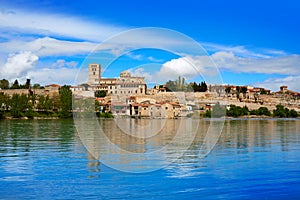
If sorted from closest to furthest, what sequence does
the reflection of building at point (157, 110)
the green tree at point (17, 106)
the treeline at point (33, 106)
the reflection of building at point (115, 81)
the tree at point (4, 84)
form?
the reflection of building at point (115, 81)
the reflection of building at point (157, 110)
the green tree at point (17, 106)
the treeline at point (33, 106)
the tree at point (4, 84)

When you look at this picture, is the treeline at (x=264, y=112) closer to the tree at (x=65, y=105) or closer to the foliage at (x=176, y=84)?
the tree at (x=65, y=105)

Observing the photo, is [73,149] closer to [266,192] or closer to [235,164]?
[235,164]

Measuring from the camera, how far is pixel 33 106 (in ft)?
173

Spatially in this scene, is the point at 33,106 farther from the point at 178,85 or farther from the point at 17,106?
the point at 178,85

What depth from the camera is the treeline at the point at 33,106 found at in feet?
165

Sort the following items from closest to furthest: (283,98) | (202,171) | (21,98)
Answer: (202,171) → (21,98) → (283,98)

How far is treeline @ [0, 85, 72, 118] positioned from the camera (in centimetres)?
5019

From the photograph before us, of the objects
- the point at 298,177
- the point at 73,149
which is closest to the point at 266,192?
the point at 298,177

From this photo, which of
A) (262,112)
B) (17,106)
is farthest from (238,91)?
(17,106)

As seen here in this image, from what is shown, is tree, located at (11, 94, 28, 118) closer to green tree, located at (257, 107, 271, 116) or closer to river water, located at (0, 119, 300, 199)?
river water, located at (0, 119, 300, 199)

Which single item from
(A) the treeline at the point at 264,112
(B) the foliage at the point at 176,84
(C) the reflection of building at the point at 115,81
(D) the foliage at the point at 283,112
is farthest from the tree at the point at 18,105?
(D) the foliage at the point at 283,112

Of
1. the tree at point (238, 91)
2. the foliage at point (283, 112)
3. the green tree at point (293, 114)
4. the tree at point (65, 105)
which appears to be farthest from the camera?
the tree at point (238, 91)

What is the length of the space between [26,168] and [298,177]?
6156 millimetres

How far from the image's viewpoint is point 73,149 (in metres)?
14.7
